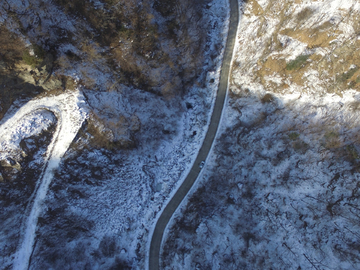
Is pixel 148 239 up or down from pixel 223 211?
down

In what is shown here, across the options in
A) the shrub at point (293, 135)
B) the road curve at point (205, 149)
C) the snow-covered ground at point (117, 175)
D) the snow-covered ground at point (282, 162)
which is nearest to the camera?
the snow-covered ground at point (117, 175)

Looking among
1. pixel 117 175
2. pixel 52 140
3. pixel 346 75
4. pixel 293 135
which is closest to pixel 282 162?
pixel 293 135

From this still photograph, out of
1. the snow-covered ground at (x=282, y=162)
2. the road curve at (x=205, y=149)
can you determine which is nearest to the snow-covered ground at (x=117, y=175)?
the road curve at (x=205, y=149)

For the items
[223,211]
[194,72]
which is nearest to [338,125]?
[223,211]

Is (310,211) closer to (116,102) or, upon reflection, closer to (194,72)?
(194,72)

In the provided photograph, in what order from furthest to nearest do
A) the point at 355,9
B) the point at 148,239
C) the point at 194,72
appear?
the point at 194,72 → the point at 148,239 → the point at 355,9

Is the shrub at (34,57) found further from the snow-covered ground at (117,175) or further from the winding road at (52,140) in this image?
the snow-covered ground at (117,175)

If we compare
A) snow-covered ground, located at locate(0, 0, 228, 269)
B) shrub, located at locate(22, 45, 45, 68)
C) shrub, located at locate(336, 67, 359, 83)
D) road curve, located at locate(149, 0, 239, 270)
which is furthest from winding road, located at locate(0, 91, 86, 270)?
shrub, located at locate(336, 67, 359, 83)
